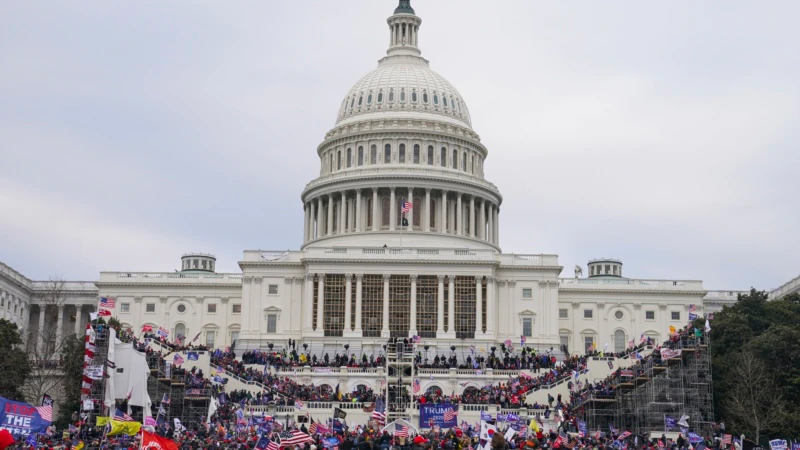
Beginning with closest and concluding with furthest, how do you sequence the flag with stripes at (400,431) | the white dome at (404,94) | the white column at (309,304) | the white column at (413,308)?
the flag with stripes at (400,431)
the white column at (413,308)
the white column at (309,304)
the white dome at (404,94)

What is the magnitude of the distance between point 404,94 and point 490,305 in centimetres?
3269

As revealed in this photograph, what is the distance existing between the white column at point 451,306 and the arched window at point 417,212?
1585 cm

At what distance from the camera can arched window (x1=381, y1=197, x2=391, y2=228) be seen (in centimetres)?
12925

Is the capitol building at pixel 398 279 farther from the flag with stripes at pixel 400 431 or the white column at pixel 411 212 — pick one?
the flag with stripes at pixel 400 431

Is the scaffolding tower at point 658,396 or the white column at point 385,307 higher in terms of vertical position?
the white column at point 385,307

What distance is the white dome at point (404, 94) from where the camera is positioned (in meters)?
137

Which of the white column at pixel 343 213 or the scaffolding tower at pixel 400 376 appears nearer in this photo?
the scaffolding tower at pixel 400 376

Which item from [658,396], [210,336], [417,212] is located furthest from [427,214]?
[658,396]

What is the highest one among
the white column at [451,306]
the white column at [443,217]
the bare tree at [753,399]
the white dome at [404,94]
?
the white dome at [404,94]

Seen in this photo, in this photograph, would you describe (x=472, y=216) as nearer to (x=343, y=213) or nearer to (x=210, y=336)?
(x=343, y=213)

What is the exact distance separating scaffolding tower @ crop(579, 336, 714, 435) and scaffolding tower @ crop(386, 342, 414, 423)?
11878 millimetres

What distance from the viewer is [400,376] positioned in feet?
273

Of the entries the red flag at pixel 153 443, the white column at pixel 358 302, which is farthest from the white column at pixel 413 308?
the red flag at pixel 153 443

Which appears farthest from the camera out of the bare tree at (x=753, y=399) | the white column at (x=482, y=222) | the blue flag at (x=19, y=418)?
the white column at (x=482, y=222)
